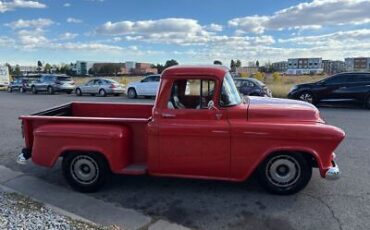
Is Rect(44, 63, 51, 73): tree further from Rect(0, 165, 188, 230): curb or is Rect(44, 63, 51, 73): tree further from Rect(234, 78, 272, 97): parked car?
Rect(0, 165, 188, 230): curb

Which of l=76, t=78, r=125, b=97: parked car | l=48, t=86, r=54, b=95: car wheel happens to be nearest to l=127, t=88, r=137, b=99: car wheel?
l=76, t=78, r=125, b=97: parked car

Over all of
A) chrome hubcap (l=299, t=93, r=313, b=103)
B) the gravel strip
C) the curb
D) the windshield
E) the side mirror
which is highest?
the windshield

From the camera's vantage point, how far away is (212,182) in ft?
17.7

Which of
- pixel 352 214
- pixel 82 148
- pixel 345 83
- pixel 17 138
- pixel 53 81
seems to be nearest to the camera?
pixel 352 214

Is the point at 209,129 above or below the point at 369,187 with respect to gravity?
above

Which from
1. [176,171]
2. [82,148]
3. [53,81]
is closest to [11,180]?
[82,148]

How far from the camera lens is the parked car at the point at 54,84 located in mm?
27328

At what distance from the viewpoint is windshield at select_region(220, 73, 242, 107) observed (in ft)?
15.7

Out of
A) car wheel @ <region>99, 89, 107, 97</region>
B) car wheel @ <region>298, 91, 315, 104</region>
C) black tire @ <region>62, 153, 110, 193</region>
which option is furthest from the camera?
car wheel @ <region>99, 89, 107, 97</region>

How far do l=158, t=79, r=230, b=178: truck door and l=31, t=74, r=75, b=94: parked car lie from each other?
2433 cm

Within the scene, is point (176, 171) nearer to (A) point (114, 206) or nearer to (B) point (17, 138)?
(A) point (114, 206)

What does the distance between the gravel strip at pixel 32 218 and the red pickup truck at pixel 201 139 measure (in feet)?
2.95

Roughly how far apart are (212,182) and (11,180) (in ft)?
10.6

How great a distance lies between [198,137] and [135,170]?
3.40 ft
